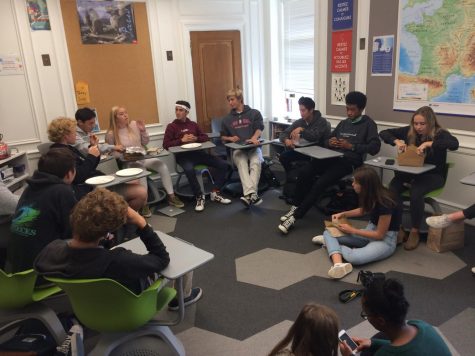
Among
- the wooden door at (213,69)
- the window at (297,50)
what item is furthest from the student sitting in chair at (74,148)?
the window at (297,50)

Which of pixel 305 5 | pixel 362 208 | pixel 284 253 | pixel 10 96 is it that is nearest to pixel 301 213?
pixel 284 253

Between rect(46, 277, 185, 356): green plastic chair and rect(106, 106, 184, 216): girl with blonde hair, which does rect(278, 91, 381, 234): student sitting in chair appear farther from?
rect(46, 277, 185, 356): green plastic chair

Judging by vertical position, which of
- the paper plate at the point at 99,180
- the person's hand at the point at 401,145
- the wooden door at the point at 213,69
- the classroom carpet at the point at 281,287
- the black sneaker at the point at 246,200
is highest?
the wooden door at the point at 213,69

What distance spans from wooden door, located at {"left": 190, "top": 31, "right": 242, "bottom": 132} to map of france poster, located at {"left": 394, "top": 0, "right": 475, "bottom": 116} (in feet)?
7.66

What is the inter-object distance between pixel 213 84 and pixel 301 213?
8.27ft

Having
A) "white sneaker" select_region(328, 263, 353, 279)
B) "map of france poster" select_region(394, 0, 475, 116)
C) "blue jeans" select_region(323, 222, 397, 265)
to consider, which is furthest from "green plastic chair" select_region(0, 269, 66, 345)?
"map of france poster" select_region(394, 0, 475, 116)

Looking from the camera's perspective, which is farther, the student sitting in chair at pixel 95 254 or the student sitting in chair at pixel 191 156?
the student sitting in chair at pixel 191 156

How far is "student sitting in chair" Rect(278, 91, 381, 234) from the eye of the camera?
375 centimetres

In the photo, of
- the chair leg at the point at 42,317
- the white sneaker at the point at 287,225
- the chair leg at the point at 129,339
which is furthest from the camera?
the white sneaker at the point at 287,225

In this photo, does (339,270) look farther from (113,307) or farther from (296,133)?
(296,133)

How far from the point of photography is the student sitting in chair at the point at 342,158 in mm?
3748

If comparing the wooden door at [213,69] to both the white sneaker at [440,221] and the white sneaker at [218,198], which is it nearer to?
the white sneaker at [218,198]

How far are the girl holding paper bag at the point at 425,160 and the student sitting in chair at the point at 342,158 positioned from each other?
0.41 m

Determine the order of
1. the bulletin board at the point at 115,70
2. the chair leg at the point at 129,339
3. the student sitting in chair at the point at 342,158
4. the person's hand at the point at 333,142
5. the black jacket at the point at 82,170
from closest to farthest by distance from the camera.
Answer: the chair leg at the point at 129,339, the black jacket at the point at 82,170, the student sitting in chair at the point at 342,158, the person's hand at the point at 333,142, the bulletin board at the point at 115,70
